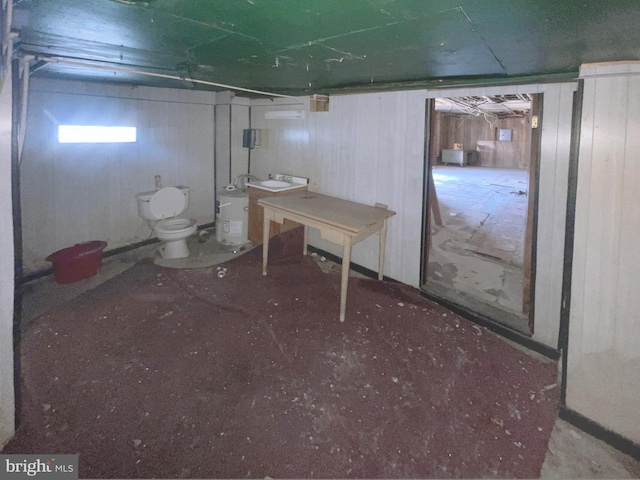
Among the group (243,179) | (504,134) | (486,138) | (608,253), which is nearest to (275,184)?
(243,179)

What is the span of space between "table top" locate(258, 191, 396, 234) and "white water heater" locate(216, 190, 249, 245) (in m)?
0.95

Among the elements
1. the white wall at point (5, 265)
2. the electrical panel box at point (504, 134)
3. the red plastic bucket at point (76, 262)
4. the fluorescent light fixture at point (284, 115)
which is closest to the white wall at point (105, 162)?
the red plastic bucket at point (76, 262)

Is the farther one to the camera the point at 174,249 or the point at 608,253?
the point at 174,249

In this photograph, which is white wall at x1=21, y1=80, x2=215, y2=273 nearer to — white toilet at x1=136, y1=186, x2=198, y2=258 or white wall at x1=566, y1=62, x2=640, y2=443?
white toilet at x1=136, y1=186, x2=198, y2=258

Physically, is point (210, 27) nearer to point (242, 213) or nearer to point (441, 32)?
point (441, 32)

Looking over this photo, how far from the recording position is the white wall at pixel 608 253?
5.68 feet

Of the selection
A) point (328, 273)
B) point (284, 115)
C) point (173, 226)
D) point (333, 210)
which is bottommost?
point (328, 273)

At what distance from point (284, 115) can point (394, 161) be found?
1.90m

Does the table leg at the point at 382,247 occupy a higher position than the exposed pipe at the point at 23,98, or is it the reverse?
the exposed pipe at the point at 23,98

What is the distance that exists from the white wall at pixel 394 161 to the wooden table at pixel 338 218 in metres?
0.20

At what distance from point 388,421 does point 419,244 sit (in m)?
1.86

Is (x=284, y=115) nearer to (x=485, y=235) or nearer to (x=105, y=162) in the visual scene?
(x=105, y=162)

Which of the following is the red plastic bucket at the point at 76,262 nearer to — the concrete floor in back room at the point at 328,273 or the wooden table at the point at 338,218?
the concrete floor in back room at the point at 328,273

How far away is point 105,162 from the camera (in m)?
4.19
